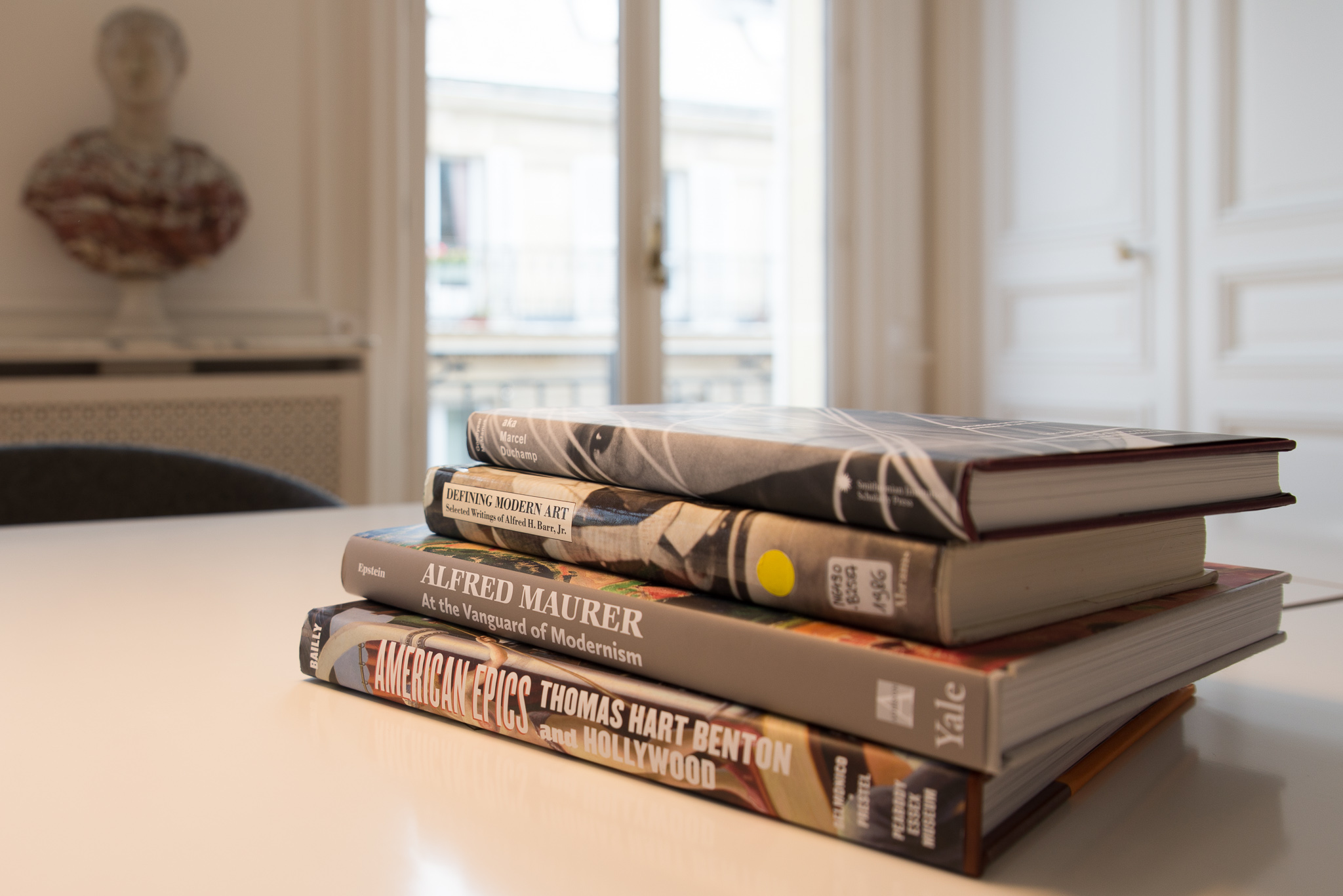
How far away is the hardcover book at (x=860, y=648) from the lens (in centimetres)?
25

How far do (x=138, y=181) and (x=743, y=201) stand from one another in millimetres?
1613

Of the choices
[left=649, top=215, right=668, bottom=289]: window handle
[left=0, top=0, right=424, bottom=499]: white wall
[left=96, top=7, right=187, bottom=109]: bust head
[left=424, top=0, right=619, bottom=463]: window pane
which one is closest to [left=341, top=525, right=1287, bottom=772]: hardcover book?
[left=96, top=7, right=187, bottom=109]: bust head

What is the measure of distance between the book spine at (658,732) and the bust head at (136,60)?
2053mm

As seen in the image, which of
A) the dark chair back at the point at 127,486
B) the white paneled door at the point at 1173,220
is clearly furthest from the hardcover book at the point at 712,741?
the white paneled door at the point at 1173,220

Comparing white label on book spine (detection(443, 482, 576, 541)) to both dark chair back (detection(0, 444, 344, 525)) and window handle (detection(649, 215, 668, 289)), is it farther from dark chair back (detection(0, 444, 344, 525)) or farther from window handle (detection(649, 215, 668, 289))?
window handle (detection(649, 215, 668, 289))

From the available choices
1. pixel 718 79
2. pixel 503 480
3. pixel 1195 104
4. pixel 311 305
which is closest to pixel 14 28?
pixel 311 305

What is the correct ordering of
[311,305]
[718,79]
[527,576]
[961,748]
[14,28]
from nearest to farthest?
[961,748] < [527,576] < [14,28] < [311,305] < [718,79]

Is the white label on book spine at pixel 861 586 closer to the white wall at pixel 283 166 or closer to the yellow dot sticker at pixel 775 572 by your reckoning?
the yellow dot sticker at pixel 775 572

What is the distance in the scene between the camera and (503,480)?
0.39m

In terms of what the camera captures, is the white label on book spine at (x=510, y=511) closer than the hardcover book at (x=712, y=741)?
No

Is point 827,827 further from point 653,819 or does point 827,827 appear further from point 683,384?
point 683,384

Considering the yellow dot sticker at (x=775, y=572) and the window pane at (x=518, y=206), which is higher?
the window pane at (x=518, y=206)

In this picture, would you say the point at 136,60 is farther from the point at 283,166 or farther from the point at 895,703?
the point at 895,703

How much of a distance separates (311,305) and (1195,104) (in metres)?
2.18
